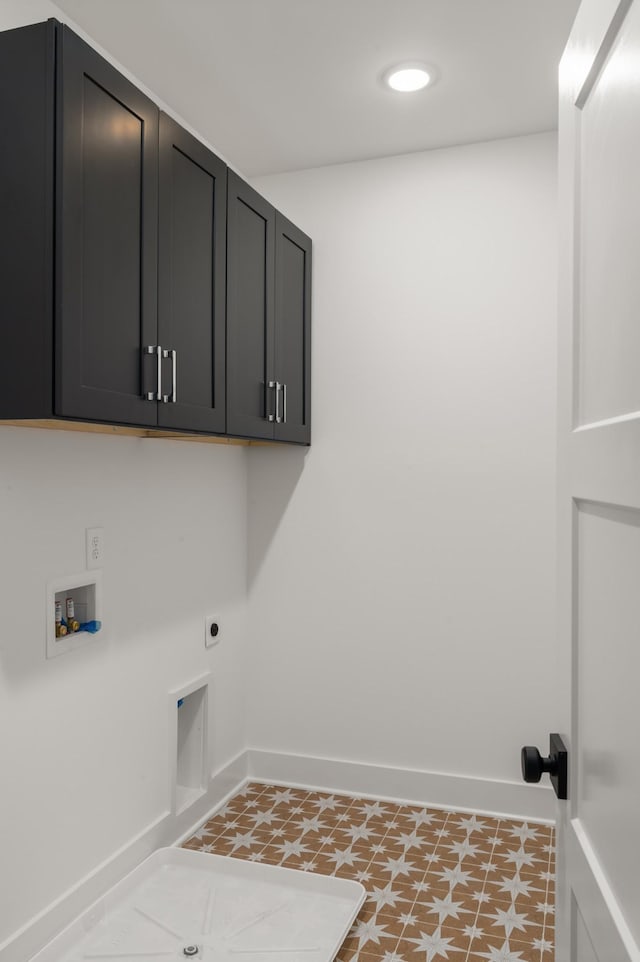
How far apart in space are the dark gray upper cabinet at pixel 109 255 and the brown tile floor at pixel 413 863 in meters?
1.33

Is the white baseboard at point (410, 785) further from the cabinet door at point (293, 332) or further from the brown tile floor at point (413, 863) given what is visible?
the cabinet door at point (293, 332)

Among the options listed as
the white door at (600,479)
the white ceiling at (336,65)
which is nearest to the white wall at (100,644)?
the white ceiling at (336,65)

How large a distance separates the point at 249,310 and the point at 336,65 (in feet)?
2.44

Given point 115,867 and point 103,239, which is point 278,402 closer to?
point 103,239

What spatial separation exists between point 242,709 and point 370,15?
2.39 metres

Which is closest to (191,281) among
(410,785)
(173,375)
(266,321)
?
(173,375)

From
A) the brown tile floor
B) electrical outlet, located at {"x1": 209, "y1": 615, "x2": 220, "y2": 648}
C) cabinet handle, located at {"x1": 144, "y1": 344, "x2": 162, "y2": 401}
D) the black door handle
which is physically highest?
cabinet handle, located at {"x1": 144, "y1": 344, "x2": 162, "y2": 401}

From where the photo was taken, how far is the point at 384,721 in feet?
9.04

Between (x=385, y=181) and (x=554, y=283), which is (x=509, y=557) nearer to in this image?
(x=554, y=283)

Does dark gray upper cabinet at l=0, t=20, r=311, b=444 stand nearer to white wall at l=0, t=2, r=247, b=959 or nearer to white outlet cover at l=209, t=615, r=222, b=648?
white wall at l=0, t=2, r=247, b=959

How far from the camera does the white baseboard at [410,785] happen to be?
256cm

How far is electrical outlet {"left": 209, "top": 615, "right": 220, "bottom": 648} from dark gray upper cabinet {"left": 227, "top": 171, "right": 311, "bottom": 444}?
705 mm

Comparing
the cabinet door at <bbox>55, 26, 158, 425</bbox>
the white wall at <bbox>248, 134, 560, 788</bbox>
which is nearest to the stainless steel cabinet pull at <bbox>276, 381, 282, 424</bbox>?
the white wall at <bbox>248, 134, 560, 788</bbox>

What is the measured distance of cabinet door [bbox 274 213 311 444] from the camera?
8.27ft
